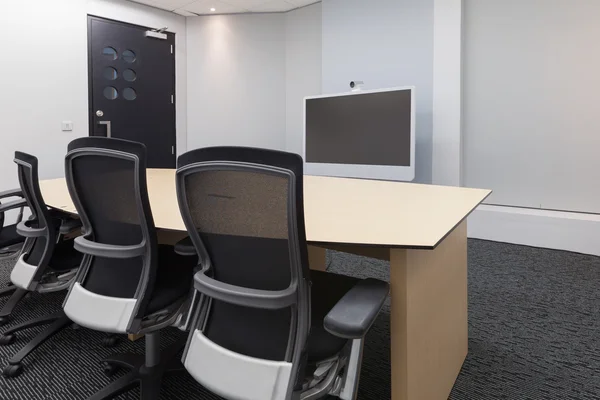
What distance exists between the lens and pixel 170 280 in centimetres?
157

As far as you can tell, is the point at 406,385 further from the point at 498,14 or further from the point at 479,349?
the point at 498,14

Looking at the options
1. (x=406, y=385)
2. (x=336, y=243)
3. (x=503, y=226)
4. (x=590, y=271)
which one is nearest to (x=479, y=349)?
(x=406, y=385)

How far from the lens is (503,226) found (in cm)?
399

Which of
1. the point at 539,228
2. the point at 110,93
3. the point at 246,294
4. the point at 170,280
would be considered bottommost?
the point at 539,228

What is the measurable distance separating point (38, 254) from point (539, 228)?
4.06 metres

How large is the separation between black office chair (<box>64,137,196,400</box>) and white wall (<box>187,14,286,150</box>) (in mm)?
4122

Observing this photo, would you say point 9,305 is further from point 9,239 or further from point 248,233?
point 248,233

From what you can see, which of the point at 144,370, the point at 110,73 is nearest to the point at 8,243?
the point at 144,370

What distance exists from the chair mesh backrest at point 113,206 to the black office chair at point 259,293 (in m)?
0.30

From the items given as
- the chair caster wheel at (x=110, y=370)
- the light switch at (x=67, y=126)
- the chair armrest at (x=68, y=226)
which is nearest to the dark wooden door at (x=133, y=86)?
the light switch at (x=67, y=126)

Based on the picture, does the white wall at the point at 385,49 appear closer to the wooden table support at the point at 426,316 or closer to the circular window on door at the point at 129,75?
the circular window on door at the point at 129,75

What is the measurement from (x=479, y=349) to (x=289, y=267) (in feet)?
4.98

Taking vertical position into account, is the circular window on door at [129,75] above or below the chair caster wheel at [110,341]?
above

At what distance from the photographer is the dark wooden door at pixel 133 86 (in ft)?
15.5
